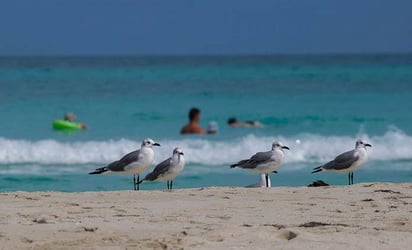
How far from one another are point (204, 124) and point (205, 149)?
1039 cm

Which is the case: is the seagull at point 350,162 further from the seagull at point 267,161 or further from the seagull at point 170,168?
the seagull at point 170,168

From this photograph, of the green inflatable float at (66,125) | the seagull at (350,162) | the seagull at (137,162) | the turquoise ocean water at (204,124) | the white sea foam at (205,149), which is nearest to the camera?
the seagull at (137,162)

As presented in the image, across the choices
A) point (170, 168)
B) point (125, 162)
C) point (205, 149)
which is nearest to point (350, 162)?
point (170, 168)

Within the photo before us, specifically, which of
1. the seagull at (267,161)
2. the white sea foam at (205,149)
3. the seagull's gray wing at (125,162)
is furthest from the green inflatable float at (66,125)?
the seagull at (267,161)

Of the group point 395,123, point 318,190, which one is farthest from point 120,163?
point 395,123

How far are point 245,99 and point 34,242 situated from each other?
32597mm

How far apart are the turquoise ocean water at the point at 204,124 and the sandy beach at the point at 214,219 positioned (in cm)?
493

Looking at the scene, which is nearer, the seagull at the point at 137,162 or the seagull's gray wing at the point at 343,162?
the seagull at the point at 137,162

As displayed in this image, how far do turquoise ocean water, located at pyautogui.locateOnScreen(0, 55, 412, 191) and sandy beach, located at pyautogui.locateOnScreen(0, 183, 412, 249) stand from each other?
4.93m

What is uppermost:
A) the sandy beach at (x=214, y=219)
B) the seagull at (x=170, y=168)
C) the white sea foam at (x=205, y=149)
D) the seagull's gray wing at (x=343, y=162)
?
the white sea foam at (x=205, y=149)

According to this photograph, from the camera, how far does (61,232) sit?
7422mm

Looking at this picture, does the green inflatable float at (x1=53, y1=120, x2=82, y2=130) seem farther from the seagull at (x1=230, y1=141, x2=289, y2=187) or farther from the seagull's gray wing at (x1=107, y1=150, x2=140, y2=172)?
the seagull at (x1=230, y1=141, x2=289, y2=187)

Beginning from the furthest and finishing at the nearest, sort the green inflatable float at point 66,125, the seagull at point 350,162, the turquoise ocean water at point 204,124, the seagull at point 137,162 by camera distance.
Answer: the green inflatable float at point 66,125, the turquoise ocean water at point 204,124, the seagull at point 350,162, the seagull at point 137,162

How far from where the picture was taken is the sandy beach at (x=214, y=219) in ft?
23.2
